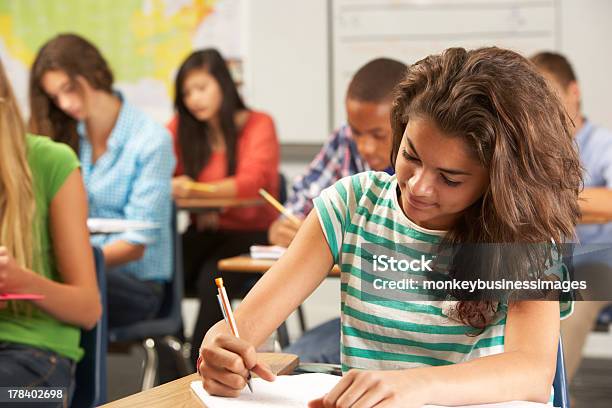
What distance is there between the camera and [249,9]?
517 centimetres

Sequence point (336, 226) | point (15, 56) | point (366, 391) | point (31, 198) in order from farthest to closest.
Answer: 1. point (15, 56)
2. point (31, 198)
3. point (336, 226)
4. point (366, 391)

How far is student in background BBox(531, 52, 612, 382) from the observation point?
2.98m

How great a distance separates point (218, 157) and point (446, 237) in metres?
3.00

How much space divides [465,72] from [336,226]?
1.00 feet

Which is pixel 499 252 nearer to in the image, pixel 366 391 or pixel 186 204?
pixel 366 391

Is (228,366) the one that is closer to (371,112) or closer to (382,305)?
(382,305)

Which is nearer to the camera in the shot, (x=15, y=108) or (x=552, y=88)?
(x=552, y=88)

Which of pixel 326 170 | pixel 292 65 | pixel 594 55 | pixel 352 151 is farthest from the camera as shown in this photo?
pixel 292 65

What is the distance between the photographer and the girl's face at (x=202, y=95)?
4301 millimetres

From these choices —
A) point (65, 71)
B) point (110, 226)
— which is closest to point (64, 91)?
point (65, 71)

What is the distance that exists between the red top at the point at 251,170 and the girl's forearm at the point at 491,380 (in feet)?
9.56

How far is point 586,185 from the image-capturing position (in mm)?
3252

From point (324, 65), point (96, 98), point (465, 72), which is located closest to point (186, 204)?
point (96, 98)

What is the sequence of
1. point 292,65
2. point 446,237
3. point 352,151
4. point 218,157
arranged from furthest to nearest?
1. point 292,65
2. point 218,157
3. point 352,151
4. point 446,237
